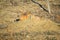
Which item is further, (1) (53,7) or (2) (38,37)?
(1) (53,7)

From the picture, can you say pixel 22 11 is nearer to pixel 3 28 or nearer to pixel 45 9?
pixel 45 9

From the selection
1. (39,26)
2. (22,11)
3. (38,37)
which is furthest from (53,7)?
(38,37)

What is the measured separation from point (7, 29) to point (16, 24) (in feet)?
1.33

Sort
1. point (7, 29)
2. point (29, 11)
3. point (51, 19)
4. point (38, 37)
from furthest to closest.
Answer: point (29, 11) < point (51, 19) < point (7, 29) < point (38, 37)

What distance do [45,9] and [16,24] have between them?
1.71 meters

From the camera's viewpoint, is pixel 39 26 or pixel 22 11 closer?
pixel 39 26

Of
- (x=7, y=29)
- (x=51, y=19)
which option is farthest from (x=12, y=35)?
(x=51, y=19)

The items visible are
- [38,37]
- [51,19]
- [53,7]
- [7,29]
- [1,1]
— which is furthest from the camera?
[1,1]

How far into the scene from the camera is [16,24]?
462 centimetres

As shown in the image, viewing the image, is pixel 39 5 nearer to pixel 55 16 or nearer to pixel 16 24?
pixel 55 16

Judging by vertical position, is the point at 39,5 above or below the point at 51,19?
above

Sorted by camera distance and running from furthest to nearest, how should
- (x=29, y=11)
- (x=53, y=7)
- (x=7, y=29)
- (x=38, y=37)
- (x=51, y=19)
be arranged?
(x=53, y=7) < (x=29, y=11) < (x=51, y=19) < (x=7, y=29) < (x=38, y=37)

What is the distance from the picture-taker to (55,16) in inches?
203

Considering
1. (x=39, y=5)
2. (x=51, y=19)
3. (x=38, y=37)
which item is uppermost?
(x=39, y=5)
